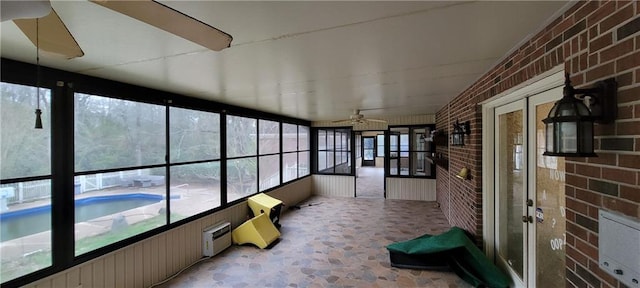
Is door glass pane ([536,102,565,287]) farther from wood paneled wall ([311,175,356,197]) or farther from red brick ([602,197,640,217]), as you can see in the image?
wood paneled wall ([311,175,356,197])

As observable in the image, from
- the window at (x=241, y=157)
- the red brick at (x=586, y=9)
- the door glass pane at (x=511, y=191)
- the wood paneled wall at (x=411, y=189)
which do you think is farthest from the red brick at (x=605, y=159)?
the wood paneled wall at (x=411, y=189)

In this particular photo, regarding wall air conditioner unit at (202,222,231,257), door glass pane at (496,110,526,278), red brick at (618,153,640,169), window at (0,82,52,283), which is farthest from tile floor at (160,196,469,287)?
red brick at (618,153,640,169)

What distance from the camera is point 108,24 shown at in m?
1.41

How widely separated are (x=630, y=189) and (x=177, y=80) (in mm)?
3344

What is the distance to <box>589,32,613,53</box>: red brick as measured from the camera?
1.11 m

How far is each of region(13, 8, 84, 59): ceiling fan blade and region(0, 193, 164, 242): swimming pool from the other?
1.74 meters

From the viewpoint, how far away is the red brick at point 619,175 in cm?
102

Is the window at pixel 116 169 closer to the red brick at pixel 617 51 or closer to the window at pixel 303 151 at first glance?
the red brick at pixel 617 51

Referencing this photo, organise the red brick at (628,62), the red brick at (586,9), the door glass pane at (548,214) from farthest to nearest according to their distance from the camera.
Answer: the door glass pane at (548,214)
the red brick at (586,9)
the red brick at (628,62)

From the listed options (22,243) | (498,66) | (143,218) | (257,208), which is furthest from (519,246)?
(22,243)

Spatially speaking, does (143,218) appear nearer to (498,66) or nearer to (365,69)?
(365,69)

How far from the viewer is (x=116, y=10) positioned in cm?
80

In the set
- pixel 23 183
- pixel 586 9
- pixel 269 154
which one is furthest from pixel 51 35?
pixel 269 154

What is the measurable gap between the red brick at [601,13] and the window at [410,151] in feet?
19.8
